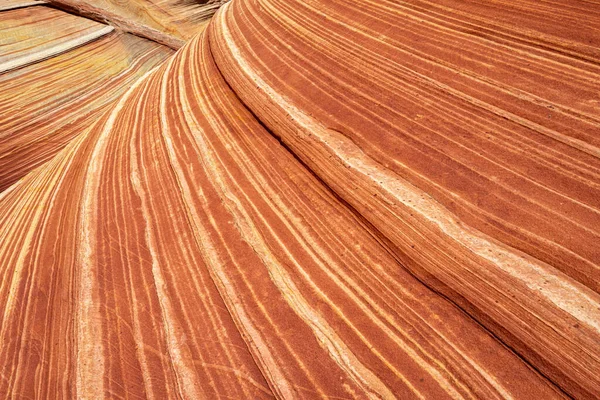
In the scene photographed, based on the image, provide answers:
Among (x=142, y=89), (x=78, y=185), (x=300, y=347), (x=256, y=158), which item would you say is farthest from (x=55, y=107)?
(x=300, y=347)

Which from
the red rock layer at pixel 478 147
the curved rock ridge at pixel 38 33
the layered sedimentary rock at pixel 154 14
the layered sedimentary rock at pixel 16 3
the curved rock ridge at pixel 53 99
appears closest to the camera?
the red rock layer at pixel 478 147

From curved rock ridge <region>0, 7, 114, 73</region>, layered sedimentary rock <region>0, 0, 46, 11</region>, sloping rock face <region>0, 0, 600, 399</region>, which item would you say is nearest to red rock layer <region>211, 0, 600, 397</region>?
sloping rock face <region>0, 0, 600, 399</region>

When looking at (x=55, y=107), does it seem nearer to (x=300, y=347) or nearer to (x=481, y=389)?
(x=300, y=347)

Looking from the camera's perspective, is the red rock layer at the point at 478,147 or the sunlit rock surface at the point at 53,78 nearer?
the red rock layer at the point at 478,147

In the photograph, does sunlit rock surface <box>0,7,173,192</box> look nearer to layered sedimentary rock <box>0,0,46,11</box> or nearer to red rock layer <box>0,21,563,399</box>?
layered sedimentary rock <box>0,0,46,11</box>

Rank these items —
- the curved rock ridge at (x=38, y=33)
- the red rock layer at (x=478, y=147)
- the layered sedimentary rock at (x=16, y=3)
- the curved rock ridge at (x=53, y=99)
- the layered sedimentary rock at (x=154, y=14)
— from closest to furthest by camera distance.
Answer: the red rock layer at (x=478, y=147), the curved rock ridge at (x=53, y=99), the curved rock ridge at (x=38, y=33), the layered sedimentary rock at (x=16, y=3), the layered sedimentary rock at (x=154, y=14)

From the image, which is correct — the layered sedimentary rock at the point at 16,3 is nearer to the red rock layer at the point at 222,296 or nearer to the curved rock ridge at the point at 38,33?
the curved rock ridge at the point at 38,33

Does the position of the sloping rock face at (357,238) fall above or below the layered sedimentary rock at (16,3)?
below

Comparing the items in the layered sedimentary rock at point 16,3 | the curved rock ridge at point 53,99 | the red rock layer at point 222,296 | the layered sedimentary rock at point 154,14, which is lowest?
the red rock layer at point 222,296

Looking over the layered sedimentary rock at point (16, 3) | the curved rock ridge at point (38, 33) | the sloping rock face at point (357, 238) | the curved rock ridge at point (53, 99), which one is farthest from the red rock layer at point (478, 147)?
the layered sedimentary rock at point (16, 3)
